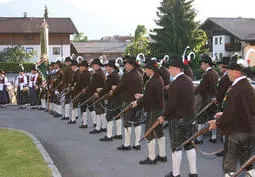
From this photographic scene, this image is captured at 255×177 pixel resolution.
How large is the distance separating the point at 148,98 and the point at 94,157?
199 cm

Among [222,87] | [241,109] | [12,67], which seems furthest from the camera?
[12,67]

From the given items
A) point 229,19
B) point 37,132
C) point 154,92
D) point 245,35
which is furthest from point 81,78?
point 229,19

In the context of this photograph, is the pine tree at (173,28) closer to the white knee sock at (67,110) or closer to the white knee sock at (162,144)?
the white knee sock at (67,110)

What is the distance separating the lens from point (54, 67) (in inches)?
703

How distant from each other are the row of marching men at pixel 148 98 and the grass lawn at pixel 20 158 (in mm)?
2053

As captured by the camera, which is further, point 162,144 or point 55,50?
point 55,50

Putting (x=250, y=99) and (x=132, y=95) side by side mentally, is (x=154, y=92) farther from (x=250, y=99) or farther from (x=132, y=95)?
(x=250, y=99)

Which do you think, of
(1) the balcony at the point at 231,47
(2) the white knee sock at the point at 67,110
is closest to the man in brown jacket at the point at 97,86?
(2) the white knee sock at the point at 67,110

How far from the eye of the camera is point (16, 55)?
54000 millimetres

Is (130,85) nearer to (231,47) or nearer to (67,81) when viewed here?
(67,81)

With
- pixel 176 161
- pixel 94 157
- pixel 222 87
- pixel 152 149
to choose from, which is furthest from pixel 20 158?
pixel 222 87

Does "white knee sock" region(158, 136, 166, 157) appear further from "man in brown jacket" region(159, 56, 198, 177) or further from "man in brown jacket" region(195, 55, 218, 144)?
"man in brown jacket" region(195, 55, 218, 144)

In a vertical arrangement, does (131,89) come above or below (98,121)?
above

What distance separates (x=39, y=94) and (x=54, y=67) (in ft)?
8.80
